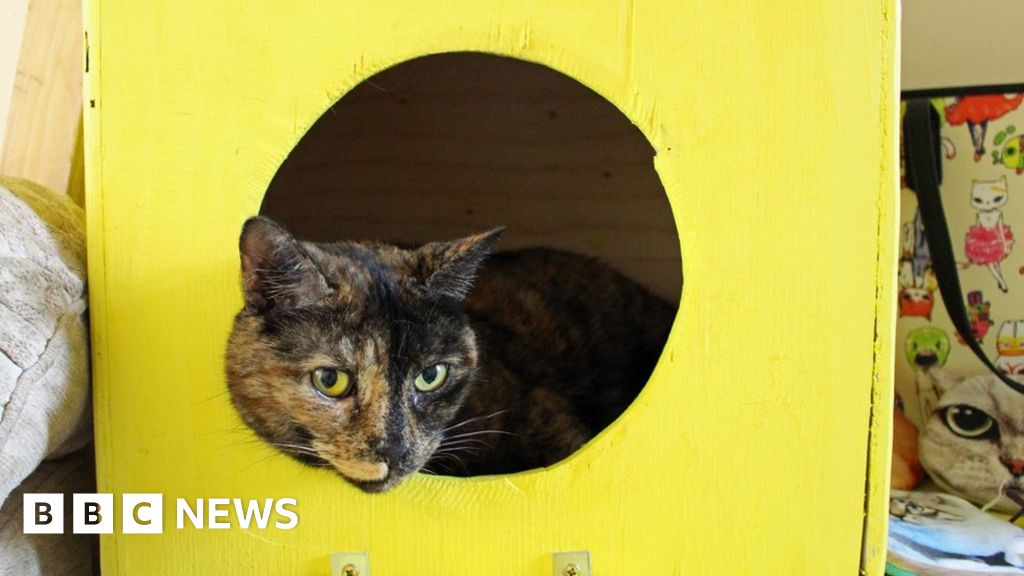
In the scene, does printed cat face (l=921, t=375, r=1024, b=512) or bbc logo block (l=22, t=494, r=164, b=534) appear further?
printed cat face (l=921, t=375, r=1024, b=512)

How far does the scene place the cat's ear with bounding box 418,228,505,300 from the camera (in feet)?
3.24

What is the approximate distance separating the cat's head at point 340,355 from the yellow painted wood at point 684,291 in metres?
0.05

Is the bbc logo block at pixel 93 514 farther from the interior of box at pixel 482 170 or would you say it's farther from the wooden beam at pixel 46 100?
the interior of box at pixel 482 170

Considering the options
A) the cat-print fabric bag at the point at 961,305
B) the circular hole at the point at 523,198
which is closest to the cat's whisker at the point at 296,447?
the circular hole at the point at 523,198

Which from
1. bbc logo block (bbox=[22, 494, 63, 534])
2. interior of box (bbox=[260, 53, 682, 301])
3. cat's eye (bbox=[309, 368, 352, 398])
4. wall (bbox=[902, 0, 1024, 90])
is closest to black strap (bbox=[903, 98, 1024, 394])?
wall (bbox=[902, 0, 1024, 90])

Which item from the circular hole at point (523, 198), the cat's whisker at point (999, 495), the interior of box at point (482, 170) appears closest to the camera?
the cat's whisker at point (999, 495)

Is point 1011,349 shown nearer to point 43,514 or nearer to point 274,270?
point 274,270

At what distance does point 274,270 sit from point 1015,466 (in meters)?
1.27

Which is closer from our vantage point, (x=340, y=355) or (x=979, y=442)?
(x=340, y=355)

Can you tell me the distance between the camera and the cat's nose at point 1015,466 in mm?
1438

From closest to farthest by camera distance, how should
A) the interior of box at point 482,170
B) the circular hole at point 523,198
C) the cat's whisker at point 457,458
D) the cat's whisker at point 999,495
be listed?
the cat's whisker at point 457,458
the cat's whisker at point 999,495
the circular hole at point 523,198
the interior of box at point 482,170

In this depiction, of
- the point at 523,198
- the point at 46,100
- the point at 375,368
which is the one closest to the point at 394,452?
the point at 375,368

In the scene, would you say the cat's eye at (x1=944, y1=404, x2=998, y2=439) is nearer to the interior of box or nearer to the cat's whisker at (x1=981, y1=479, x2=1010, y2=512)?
the cat's whisker at (x1=981, y1=479, x2=1010, y2=512)

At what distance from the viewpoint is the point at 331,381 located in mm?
956
